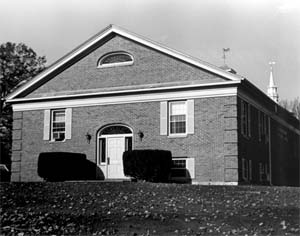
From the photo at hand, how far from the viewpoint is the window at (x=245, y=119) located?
2478 cm

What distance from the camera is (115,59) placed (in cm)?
2650

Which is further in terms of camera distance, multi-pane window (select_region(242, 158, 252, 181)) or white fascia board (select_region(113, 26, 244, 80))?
multi-pane window (select_region(242, 158, 252, 181))

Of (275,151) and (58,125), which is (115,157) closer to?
(58,125)

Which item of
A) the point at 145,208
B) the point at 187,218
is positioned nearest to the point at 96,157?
the point at 145,208

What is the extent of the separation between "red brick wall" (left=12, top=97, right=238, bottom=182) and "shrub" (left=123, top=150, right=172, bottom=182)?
1589mm

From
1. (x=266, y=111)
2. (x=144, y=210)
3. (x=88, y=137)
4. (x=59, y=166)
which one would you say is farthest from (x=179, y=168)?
(x=144, y=210)

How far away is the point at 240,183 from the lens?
76.8 ft

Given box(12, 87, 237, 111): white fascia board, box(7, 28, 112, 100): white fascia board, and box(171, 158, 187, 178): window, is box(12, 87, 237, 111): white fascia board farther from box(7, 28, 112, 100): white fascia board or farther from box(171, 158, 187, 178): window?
box(171, 158, 187, 178): window

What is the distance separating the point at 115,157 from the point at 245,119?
6.58m

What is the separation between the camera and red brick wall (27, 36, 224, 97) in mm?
24781

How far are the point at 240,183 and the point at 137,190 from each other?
7467 mm

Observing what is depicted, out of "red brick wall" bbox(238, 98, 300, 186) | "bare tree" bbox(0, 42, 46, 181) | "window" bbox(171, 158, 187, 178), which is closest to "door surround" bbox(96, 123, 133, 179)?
"window" bbox(171, 158, 187, 178)

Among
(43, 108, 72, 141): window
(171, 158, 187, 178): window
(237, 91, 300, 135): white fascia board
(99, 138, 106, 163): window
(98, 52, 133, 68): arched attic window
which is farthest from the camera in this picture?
(43, 108, 72, 141): window

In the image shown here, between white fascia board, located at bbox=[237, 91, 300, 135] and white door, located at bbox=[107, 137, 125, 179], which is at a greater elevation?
white fascia board, located at bbox=[237, 91, 300, 135]
